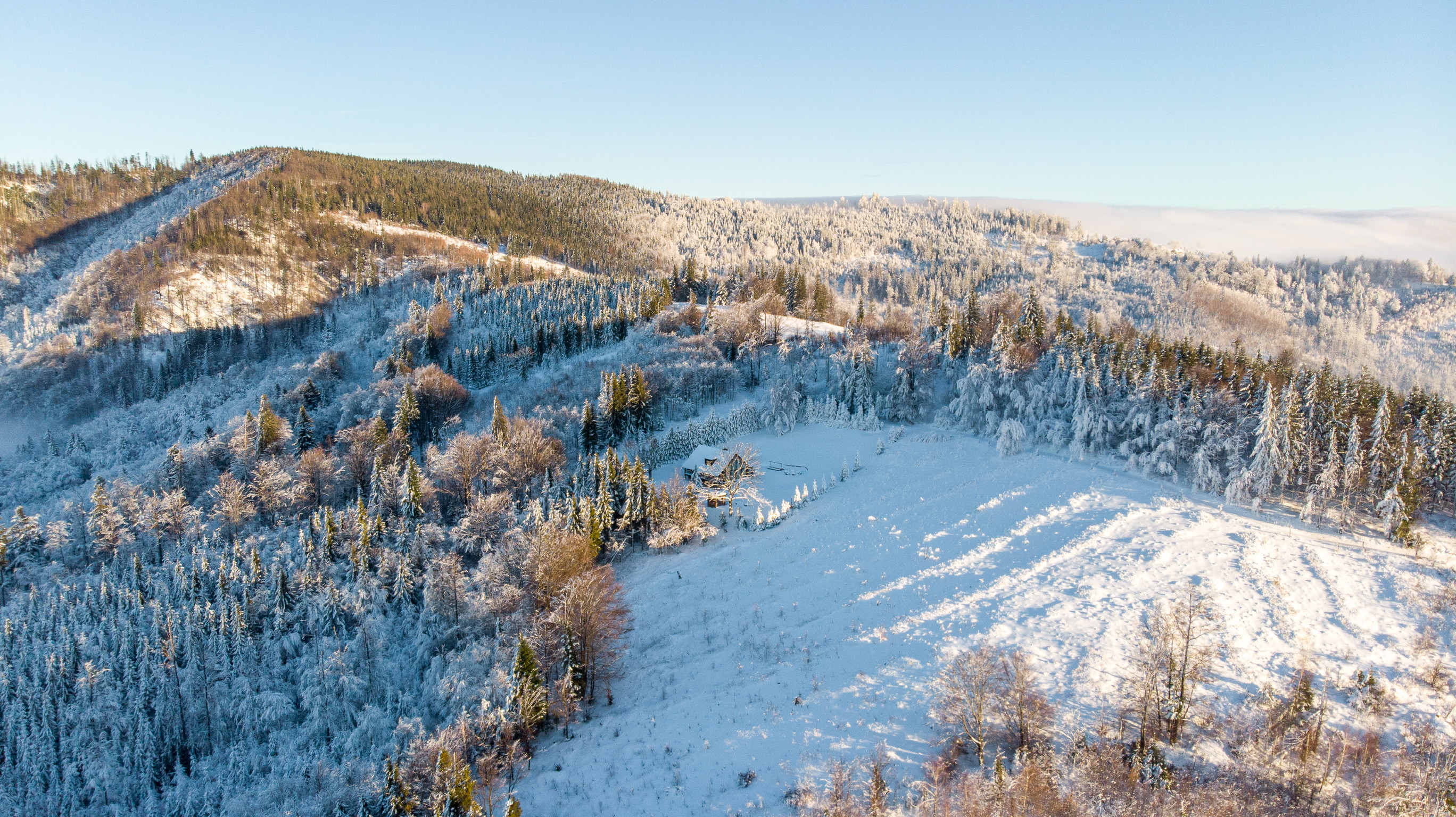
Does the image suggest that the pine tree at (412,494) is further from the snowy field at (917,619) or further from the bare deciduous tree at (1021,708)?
the bare deciduous tree at (1021,708)

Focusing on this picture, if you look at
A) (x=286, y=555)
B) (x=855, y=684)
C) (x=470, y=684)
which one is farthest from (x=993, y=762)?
(x=286, y=555)

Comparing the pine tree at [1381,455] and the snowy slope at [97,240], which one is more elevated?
the snowy slope at [97,240]

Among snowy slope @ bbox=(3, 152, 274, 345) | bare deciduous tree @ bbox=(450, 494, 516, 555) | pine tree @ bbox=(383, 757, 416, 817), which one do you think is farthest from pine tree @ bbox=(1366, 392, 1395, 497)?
snowy slope @ bbox=(3, 152, 274, 345)

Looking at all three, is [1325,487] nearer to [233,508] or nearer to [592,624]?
[592,624]

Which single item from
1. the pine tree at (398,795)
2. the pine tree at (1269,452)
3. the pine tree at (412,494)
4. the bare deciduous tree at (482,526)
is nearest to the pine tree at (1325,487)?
the pine tree at (1269,452)

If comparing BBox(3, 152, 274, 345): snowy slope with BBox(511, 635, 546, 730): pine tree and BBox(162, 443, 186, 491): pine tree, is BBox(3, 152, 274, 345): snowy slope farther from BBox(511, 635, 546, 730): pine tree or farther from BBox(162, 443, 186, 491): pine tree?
BBox(511, 635, 546, 730): pine tree

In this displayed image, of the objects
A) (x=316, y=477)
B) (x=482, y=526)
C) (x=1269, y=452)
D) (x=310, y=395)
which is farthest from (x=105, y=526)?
(x=1269, y=452)
